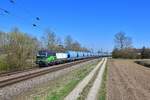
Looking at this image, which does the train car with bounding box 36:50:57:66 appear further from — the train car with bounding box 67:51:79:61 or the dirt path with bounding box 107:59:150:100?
the train car with bounding box 67:51:79:61

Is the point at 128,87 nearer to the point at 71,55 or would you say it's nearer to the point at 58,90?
the point at 58,90

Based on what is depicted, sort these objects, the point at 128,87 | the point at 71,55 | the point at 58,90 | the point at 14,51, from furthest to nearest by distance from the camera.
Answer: the point at 71,55, the point at 14,51, the point at 128,87, the point at 58,90

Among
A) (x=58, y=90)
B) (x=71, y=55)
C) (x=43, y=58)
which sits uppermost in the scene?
(x=71, y=55)

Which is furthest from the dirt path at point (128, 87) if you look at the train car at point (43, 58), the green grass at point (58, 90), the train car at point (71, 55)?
the train car at point (71, 55)

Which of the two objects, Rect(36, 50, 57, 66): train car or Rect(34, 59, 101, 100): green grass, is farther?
Rect(36, 50, 57, 66): train car

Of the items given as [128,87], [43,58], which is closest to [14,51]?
[43,58]

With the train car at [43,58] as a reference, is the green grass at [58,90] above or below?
below

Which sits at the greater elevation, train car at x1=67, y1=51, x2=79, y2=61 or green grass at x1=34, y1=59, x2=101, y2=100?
train car at x1=67, y1=51, x2=79, y2=61

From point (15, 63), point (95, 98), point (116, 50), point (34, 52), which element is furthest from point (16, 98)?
point (116, 50)

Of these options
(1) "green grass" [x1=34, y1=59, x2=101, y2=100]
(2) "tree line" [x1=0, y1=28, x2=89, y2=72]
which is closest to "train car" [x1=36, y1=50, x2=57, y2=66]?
(2) "tree line" [x1=0, y1=28, x2=89, y2=72]

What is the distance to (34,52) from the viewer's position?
5953 cm

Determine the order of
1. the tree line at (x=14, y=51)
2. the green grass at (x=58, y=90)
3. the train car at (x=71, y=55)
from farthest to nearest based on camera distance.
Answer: the train car at (x=71, y=55), the tree line at (x=14, y=51), the green grass at (x=58, y=90)

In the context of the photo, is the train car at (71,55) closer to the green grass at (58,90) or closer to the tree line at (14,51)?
the tree line at (14,51)

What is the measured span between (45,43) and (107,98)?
309 ft
